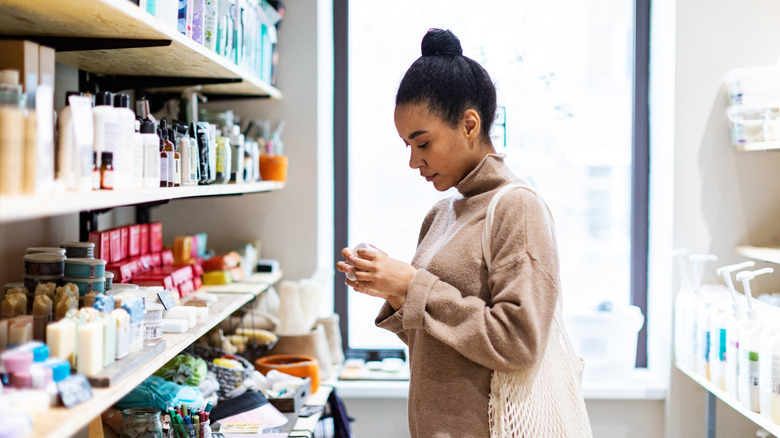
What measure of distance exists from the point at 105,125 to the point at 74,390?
1.68 ft

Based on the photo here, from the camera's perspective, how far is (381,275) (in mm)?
1538

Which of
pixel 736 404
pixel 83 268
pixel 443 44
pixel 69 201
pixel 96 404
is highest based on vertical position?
pixel 443 44

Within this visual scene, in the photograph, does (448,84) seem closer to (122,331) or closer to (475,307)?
A: (475,307)

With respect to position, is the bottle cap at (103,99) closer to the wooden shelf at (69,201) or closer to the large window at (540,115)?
the wooden shelf at (69,201)

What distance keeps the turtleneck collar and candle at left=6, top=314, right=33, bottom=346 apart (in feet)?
3.13

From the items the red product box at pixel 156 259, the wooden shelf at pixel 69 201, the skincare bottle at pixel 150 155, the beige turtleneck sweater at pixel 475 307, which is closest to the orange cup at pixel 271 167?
the red product box at pixel 156 259

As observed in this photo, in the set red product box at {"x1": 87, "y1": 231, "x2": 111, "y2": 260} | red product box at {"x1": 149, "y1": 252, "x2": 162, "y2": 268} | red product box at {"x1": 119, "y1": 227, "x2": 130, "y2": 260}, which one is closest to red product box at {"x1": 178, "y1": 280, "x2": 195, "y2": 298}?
red product box at {"x1": 149, "y1": 252, "x2": 162, "y2": 268}

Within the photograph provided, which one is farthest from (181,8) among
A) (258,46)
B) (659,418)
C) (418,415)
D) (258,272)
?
(659,418)

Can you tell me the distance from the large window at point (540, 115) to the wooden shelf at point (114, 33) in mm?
1104

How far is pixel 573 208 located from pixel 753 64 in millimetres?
1004

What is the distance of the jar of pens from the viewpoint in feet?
6.19

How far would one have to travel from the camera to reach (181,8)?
1923mm

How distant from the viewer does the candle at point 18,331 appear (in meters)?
1.30

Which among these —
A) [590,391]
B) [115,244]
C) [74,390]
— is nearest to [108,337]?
[74,390]
